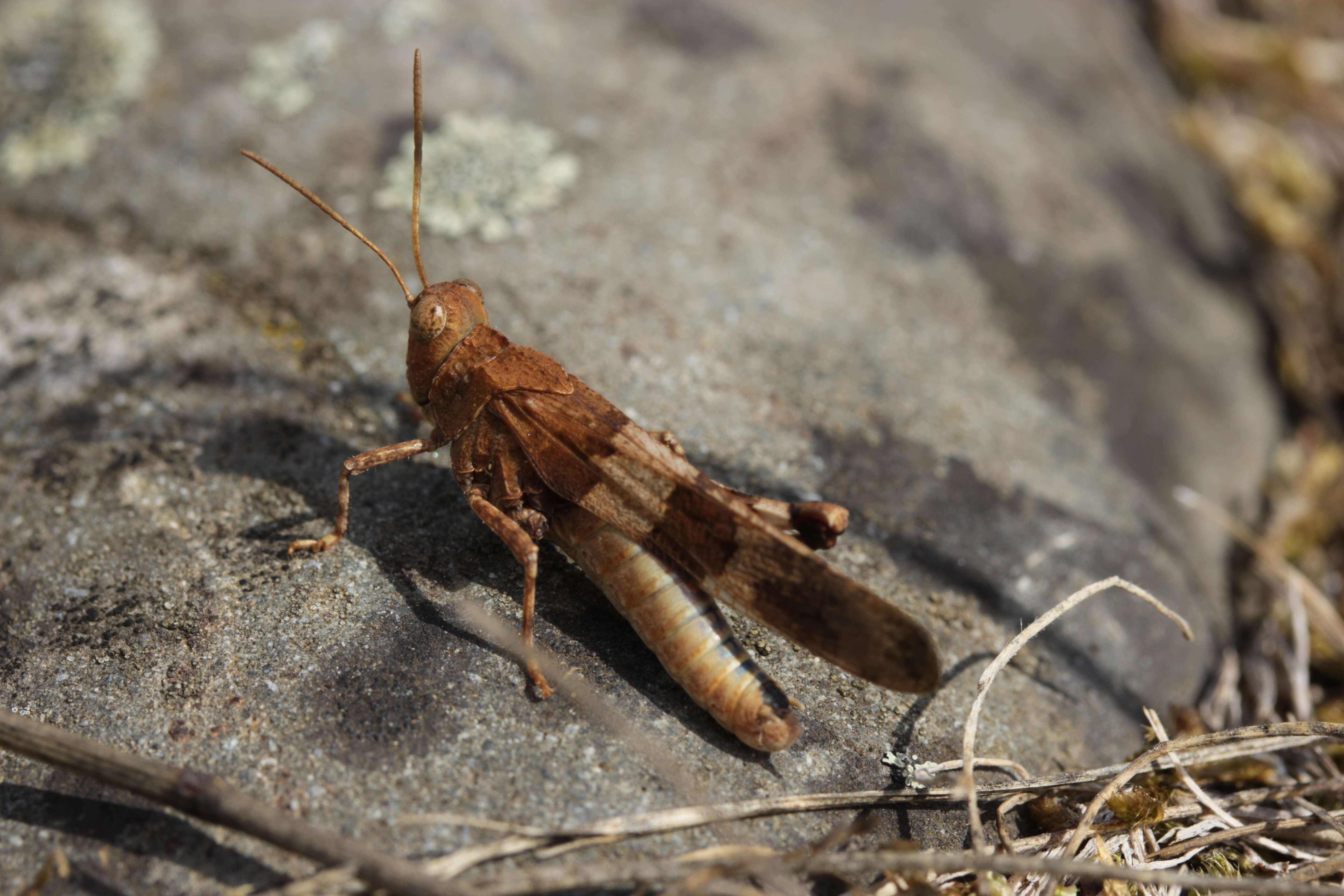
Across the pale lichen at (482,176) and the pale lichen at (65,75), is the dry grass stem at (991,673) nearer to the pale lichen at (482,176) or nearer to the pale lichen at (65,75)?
the pale lichen at (482,176)

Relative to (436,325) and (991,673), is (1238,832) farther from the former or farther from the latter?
(436,325)

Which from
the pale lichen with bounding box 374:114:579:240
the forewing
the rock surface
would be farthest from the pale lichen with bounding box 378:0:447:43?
the forewing

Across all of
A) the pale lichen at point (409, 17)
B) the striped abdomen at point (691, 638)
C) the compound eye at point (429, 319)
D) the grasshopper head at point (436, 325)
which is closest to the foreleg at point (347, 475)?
the grasshopper head at point (436, 325)

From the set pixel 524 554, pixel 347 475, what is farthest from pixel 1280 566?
pixel 347 475

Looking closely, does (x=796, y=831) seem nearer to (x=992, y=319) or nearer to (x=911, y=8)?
(x=992, y=319)

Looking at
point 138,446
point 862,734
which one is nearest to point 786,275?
point 862,734
